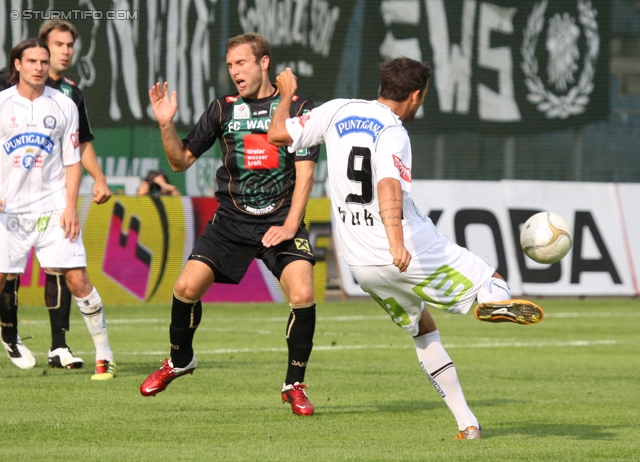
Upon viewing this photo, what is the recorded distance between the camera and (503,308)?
5.72 metres

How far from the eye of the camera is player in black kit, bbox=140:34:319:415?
720cm

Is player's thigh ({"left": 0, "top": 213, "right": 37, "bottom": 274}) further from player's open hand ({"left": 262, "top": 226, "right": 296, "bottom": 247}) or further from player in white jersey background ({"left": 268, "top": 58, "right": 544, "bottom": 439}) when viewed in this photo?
player in white jersey background ({"left": 268, "top": 58, "right": 544, "bottom": 439})

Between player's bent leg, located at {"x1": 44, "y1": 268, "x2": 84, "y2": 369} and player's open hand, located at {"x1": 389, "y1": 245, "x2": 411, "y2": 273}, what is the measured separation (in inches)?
163

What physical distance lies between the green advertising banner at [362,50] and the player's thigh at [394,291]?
530 inches

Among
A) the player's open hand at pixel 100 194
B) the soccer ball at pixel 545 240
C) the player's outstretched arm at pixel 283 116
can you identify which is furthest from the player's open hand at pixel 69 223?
the soccer ball at pixel 545 240

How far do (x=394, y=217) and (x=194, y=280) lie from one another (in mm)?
1833

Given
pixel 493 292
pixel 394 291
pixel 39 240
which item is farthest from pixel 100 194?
pixel 493 292

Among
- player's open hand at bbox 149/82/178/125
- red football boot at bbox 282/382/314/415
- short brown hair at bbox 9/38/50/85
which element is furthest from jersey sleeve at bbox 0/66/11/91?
red football boot at bbox 282/382/314/415

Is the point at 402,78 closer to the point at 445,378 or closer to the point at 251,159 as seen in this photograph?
the point at 251,159

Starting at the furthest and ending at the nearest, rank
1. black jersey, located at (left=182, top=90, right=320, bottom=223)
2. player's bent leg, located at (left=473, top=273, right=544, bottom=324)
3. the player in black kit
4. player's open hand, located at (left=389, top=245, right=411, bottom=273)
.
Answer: black jersey, located at (left=182, top=90, right=320, bottom=223), the player in black kit, player's open hand, located at (left=389, top=245, right=411, bottom=273), player's bent leg, located at (left=473, top=273, right=544, bottom=324)

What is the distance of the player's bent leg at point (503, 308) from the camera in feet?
18.6

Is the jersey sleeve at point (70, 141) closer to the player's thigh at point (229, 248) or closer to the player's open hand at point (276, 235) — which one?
the player's thigh at point (229, 248)

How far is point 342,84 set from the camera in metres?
20.6

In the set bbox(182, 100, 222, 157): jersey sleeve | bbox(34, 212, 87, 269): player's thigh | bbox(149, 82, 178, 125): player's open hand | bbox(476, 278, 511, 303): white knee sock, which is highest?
bbox(149, 82, 178, 125): player's open hand
